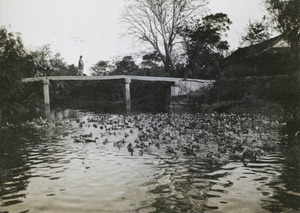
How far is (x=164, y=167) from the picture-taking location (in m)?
6.07

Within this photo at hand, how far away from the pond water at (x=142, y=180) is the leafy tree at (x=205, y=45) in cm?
2518

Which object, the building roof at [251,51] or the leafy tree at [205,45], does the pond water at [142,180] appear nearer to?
the building roof at [251,51]

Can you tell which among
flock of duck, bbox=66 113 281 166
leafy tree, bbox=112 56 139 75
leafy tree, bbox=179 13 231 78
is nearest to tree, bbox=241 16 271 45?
leafy tree, bbox=179 13 231 78

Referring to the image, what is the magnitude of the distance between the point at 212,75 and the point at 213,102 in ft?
37.4

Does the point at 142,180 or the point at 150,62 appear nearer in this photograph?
the point at 142,180

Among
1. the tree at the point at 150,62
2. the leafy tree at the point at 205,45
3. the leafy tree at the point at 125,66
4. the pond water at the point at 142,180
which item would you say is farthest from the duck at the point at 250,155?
the leafy tree at the point at 125,66

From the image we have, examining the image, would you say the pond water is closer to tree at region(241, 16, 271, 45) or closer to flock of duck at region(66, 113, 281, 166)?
flock of duck at region(66, 113, 281, 166)

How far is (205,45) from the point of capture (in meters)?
Answer: 32.6

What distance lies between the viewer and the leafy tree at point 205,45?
32.0 m

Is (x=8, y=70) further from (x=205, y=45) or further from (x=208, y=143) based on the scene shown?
(x=205, y=45)

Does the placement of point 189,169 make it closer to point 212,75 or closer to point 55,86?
point 212,75

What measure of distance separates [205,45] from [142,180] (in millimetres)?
29336

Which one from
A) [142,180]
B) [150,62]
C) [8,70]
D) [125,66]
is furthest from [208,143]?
[125,66]

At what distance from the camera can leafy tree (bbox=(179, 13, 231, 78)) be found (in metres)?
32.0
